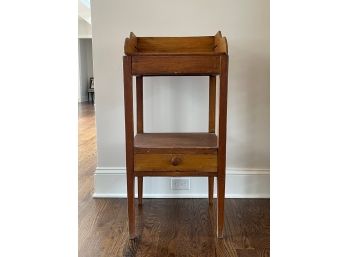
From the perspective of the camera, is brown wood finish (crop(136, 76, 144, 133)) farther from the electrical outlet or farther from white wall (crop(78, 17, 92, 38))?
white wall (crop(78, 17, 92, 38))

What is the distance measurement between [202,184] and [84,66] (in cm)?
963

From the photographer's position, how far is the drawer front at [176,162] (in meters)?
1.48

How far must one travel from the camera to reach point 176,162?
4.85ft

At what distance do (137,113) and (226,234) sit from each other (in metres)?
0.78

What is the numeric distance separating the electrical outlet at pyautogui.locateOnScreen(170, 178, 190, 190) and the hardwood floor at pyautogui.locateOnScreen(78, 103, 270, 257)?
0.25 feet

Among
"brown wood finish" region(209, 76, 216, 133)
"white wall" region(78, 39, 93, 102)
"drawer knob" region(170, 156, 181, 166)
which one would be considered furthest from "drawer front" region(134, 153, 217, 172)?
"white wall" region(78, 39, 93, 102)

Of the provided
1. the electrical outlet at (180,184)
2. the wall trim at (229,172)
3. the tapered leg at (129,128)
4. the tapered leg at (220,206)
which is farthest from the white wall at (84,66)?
the tapered leg at (220,206)
